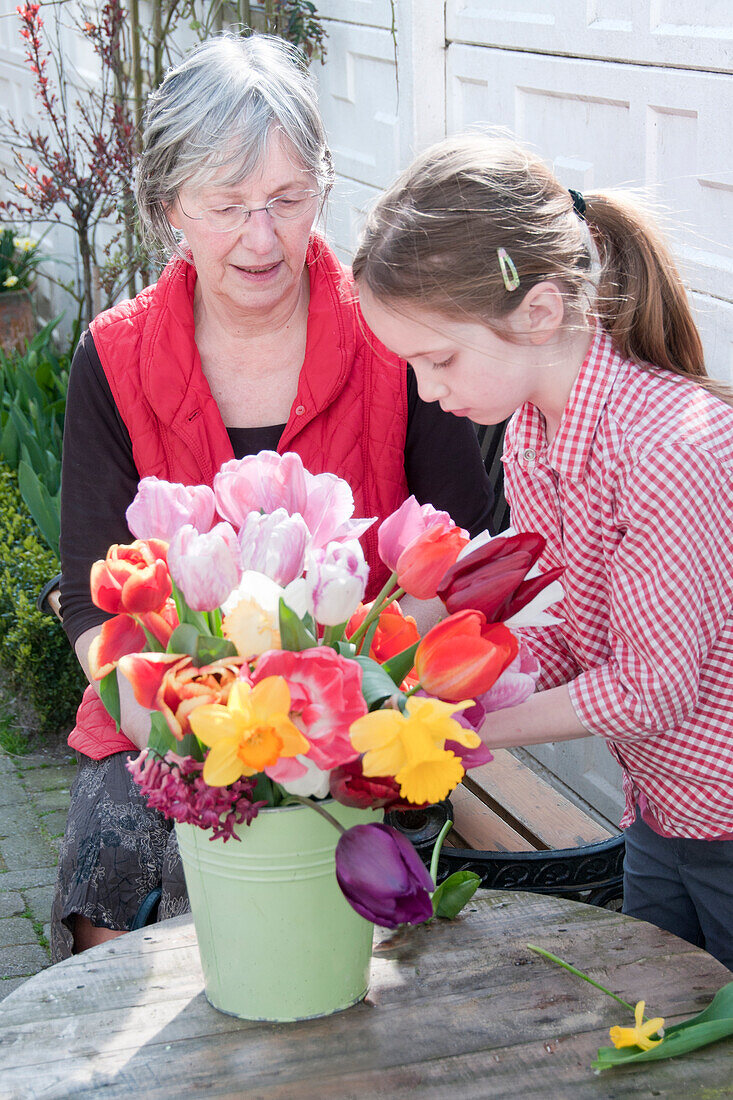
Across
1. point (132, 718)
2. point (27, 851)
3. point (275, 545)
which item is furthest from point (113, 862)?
point (27, 851)

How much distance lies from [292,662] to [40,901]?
7.80 feet

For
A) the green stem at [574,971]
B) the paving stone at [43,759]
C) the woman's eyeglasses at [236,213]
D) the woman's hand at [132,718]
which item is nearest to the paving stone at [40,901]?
the paving stone at [43,759]

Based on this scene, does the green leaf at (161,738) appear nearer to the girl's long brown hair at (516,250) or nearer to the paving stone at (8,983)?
the girl's long brown hair at (516,250)

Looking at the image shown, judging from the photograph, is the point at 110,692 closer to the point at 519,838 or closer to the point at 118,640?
the point at 118,640

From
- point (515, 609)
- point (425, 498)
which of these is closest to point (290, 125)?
point (425, 498)

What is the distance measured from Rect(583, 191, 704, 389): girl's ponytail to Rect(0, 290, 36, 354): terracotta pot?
17.6 feet

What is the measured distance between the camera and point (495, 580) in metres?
1.09

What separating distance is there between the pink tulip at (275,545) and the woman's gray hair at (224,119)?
1.01 metres

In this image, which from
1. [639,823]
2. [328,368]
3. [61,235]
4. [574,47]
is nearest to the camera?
[639,823]

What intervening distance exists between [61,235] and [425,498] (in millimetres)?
6112

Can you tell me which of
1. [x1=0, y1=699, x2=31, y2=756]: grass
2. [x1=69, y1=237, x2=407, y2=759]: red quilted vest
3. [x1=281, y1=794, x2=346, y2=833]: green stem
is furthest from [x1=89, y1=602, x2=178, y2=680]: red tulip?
[x1=0, y1=699, x2=31, y2=756]: grass

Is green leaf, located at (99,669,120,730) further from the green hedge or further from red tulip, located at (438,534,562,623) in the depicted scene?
the green hedge

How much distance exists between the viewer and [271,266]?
6.63ft

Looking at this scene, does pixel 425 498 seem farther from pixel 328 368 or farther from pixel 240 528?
pixel 240 528
